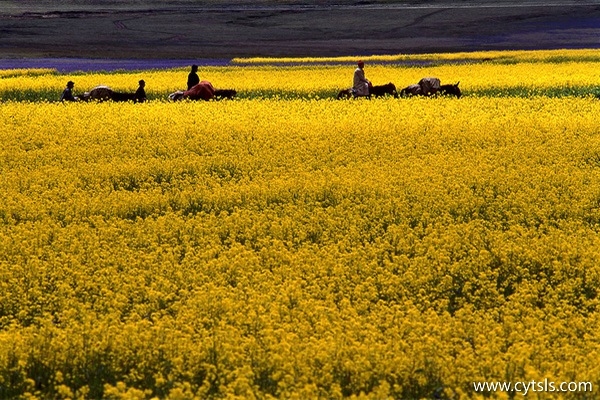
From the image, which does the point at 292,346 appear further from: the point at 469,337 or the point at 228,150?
the point at 228,150

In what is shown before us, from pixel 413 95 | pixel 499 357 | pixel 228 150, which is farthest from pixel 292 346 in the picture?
pixel 413 95

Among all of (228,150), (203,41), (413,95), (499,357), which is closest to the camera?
(499,357)

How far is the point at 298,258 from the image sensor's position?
430 inches

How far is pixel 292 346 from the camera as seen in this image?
26.7ft

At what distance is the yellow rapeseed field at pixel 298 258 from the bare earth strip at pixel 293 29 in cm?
4905

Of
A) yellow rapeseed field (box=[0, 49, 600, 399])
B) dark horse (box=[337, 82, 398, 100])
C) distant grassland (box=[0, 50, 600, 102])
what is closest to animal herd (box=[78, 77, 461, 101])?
dark horse (box=[337, 82, 398, 100])

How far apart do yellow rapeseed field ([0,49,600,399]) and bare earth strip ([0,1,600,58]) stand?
49.0 metres

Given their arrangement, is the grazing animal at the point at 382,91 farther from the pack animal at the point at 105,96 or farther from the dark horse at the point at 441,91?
the pack animal at the point at 105,96

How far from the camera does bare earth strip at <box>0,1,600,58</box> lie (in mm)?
73188

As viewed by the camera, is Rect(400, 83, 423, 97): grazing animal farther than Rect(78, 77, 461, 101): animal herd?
Yes

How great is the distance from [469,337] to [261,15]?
108753 millimetres

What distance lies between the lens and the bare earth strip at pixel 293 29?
73188mm

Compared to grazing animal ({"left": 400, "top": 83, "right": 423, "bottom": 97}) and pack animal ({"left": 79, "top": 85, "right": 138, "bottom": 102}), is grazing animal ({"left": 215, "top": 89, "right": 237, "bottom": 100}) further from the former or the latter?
grazing animal ({"left": 400, "top": 83, "right": 423, "bottom": 97})

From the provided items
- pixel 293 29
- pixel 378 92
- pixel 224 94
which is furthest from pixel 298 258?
pixel 293 29
